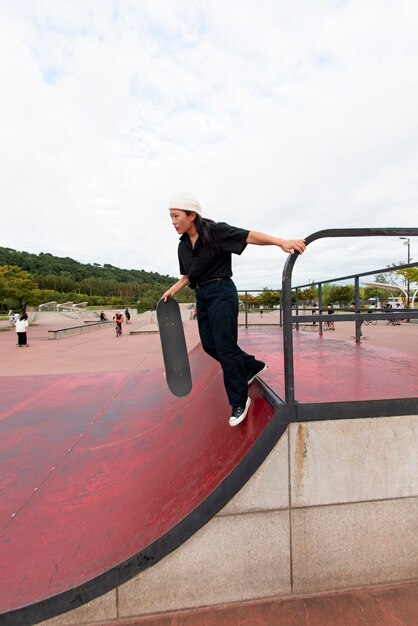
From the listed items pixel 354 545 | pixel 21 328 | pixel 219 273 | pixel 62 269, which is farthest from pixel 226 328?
pixel 62 269

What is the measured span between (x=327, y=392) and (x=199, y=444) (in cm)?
103

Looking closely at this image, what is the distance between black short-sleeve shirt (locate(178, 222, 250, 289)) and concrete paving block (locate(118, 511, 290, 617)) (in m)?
1.42

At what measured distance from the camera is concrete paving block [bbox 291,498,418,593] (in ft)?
5.85

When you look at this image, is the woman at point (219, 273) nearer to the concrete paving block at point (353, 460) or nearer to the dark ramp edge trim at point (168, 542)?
the dark ramp edge trim at point (168, 542)

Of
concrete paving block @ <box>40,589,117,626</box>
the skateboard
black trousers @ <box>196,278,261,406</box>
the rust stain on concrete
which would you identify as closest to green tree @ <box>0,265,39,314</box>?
the skateboard

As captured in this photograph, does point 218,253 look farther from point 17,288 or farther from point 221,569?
point 17,288

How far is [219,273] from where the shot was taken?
6.74ft

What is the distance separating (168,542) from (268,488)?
23.9 inches

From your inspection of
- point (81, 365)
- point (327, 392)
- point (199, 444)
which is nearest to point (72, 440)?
point (199, 444)

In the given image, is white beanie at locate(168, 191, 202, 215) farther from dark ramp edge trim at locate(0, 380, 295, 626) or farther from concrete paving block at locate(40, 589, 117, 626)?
concrete paving block at locate(40, 589, 117, 626)

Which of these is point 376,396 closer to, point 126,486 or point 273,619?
point 273,619

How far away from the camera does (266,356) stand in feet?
12.8

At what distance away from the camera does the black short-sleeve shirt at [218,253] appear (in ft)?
6.61

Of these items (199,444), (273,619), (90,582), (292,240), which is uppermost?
(292,240)
